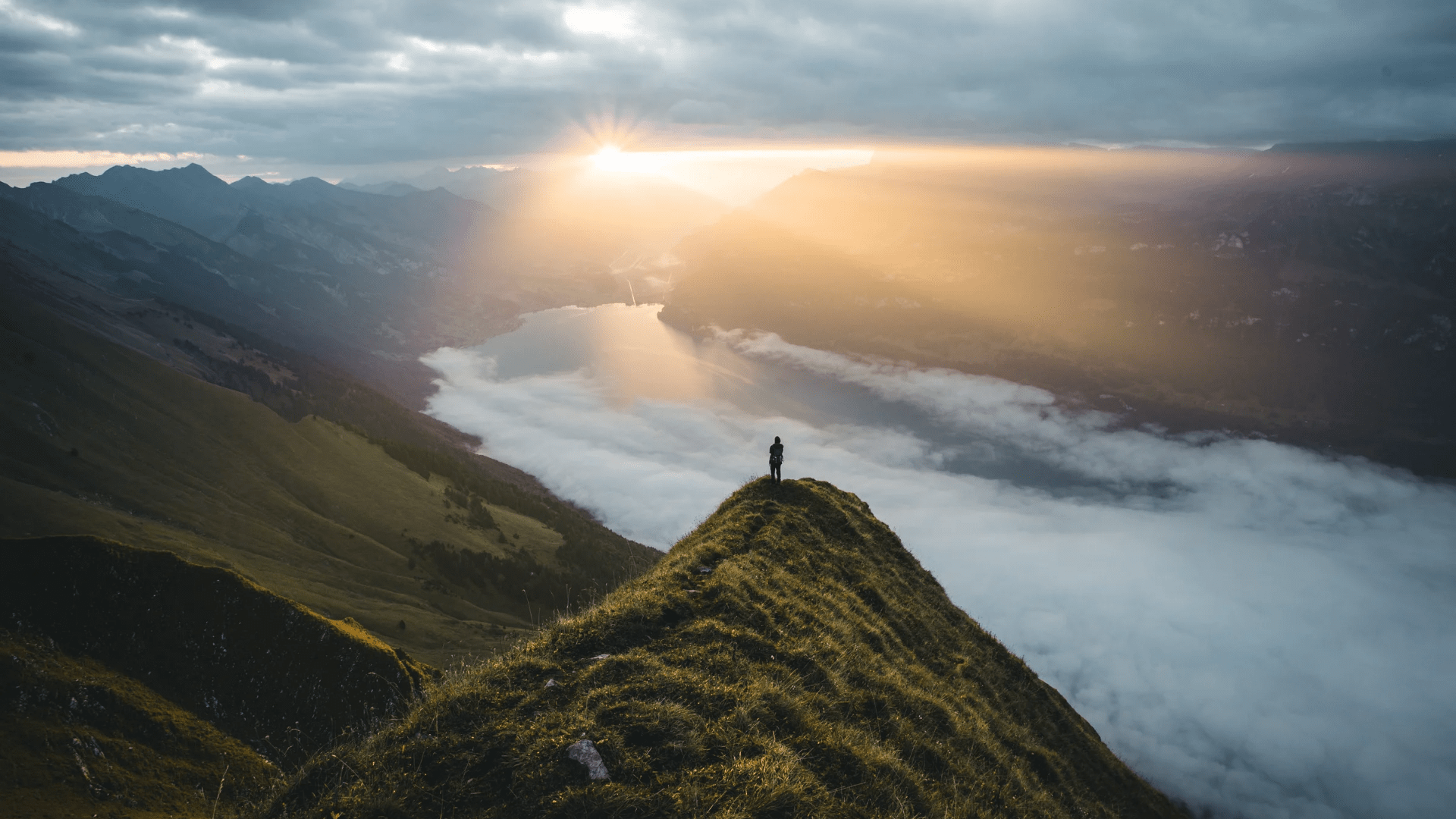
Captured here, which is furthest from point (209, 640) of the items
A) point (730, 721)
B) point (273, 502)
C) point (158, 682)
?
point (273, 502)

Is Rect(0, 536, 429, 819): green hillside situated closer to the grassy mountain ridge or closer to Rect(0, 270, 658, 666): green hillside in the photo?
the grassy mountain ridge

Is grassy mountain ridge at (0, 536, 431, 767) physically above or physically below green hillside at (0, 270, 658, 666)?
above

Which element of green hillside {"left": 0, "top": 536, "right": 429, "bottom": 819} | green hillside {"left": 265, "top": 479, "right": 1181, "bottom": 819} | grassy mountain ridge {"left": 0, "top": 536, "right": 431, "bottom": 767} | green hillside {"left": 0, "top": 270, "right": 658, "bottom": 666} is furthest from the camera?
green hillside {"left": 0, "top": 270, "right": 658, "bottom": 666}

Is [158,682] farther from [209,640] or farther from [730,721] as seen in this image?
[730,721]

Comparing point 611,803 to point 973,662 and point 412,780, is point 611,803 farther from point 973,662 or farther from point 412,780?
point 973,662

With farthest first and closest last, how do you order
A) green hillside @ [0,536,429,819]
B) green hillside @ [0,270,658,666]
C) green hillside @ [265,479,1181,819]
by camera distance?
green hillside @ [0,270,658,666], green hillside @ [0,536,429,819], green hillside @ [265,479,1181,819]

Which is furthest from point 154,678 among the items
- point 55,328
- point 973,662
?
point 55,328

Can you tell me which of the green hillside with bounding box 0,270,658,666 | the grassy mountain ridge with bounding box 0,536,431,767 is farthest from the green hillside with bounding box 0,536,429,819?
the green hillside with bounding box 0,270,658,666
